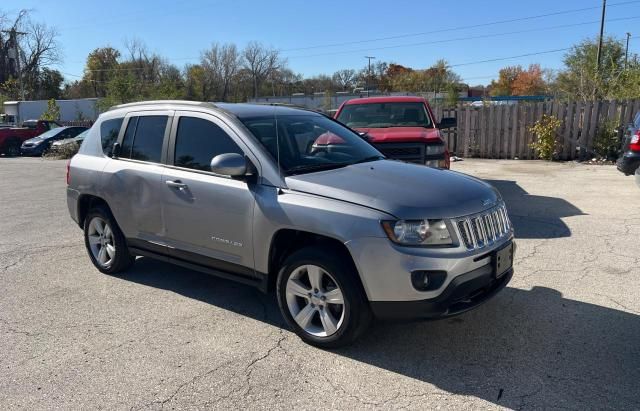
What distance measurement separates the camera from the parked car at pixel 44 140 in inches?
893

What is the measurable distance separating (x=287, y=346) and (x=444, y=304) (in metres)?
1.24

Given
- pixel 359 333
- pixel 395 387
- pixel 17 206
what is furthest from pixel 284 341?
pixel 17 206

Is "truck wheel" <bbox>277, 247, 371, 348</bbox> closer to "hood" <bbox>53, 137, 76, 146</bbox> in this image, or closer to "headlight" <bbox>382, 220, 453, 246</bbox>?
"headlight" <bbox>382, 220, 453, 246</bbox>

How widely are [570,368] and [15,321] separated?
4.45m

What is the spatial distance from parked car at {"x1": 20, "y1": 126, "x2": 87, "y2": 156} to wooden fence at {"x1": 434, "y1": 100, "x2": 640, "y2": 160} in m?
16.8

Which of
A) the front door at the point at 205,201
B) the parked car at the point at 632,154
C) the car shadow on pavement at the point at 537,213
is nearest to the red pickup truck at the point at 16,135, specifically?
the car shadow on pavement at the point at 537,213

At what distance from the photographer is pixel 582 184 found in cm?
1048

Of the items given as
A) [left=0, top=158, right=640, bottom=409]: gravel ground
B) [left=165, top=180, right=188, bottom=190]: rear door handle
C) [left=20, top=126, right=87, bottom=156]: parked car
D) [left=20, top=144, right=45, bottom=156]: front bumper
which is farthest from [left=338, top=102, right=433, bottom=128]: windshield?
[left=20, top=144, right=45, bottom=156]: front bumper

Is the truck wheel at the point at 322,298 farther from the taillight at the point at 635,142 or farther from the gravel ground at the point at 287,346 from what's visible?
the taillight at the point at 635,142

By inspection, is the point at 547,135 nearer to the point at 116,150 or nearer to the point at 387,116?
the point at 387,116

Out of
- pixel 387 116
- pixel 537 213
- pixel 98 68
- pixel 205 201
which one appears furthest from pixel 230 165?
pixel 98 68

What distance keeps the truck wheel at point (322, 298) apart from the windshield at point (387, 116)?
5.70 m

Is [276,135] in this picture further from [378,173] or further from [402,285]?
[402,285]

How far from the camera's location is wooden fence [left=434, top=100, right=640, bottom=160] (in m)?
13.8
